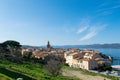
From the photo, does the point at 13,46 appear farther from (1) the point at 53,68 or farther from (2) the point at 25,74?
(2) the point at 25,74

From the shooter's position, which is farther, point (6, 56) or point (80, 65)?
point (80, 65)

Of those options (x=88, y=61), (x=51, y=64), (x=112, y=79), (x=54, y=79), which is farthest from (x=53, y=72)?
(x=88, y=61)

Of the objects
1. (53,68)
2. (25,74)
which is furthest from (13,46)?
(25,74)

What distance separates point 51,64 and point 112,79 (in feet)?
47.1

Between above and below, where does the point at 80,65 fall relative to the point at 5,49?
below

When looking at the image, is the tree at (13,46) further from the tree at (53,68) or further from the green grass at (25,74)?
the tree at (53,68)

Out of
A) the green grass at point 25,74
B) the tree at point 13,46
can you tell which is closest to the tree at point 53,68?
the green grass at point 25,74

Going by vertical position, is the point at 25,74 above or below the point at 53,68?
below

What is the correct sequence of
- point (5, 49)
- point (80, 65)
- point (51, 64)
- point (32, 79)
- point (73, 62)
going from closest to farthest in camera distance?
point (32, 79) → point (51, 64) → point (5, 49) → point (80, 65) → point (73, 62)

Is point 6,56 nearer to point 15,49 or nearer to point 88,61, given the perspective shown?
point 15,49

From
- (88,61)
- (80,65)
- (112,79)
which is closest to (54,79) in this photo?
(112,79)

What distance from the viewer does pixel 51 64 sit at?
41.5m

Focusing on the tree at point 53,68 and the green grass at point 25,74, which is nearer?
the green grass at point 25,74

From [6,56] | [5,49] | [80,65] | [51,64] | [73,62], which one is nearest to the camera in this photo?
[51,64]
